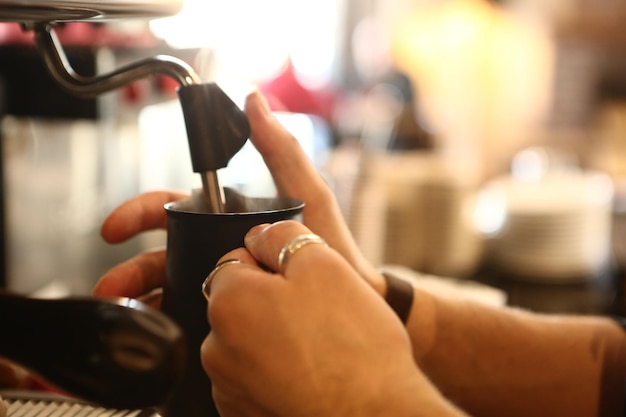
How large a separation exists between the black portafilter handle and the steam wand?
17 centimetres

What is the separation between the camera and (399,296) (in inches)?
28.3

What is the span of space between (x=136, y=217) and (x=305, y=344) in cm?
29

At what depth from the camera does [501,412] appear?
770 millimetres

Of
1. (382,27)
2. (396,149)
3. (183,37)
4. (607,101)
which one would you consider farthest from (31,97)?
(607,101)

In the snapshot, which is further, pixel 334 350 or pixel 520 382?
pixel 520 382

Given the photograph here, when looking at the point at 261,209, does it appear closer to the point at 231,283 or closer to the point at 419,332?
the point at 231,283

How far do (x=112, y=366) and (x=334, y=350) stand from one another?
14 cm

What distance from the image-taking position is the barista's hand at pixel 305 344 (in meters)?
0.41

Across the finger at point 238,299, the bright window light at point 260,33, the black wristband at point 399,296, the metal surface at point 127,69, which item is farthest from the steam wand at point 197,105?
the bright window light at point 260,33

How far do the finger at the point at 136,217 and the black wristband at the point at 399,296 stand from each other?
222 millimetres

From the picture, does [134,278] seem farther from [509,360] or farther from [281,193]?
[509,360]


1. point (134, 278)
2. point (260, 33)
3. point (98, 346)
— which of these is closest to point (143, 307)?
point (98, 346)

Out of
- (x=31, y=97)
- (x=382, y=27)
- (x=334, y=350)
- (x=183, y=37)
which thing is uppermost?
(x=382, y=27)

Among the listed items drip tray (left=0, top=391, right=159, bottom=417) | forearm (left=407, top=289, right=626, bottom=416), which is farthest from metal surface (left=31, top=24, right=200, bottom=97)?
forearm (left=407, top=289, right=626, bottom=416)
